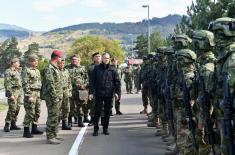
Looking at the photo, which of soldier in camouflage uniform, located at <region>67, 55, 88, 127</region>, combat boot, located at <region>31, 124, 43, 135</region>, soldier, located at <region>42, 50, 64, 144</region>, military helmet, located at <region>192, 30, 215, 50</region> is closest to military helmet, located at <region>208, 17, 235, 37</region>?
military helmet, located at <region>192, 30, 215, 50</region>

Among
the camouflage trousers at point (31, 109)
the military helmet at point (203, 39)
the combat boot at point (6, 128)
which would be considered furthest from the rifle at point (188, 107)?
the combat boot at point (6, 128)

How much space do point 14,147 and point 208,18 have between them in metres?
12.0

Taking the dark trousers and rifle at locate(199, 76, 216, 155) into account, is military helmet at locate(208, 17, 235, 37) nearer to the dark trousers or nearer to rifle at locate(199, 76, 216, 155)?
rifle at locate(199, 76, 216, 155)

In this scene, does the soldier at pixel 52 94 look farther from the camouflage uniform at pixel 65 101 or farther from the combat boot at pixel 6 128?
the combat boot at pixel 6 128

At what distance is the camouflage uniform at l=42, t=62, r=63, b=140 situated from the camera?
10289mm

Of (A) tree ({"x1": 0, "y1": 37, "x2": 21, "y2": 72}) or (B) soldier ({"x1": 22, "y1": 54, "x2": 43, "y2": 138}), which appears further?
(A) tree ({"x1": 0, "y1": 37, "x2": 21, "y2": 72})

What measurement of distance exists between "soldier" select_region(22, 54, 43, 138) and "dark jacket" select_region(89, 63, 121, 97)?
1.31 m

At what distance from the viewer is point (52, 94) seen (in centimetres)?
1028

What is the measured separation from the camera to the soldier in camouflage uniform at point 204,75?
246 inches

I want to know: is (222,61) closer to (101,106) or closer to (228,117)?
(228,117)

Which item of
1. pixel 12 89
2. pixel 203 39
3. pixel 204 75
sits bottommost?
pixel 12 89

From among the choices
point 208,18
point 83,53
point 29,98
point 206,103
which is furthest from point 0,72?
point 206,103

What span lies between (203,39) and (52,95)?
4.39 metres

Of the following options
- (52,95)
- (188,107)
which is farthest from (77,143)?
(188,107)
